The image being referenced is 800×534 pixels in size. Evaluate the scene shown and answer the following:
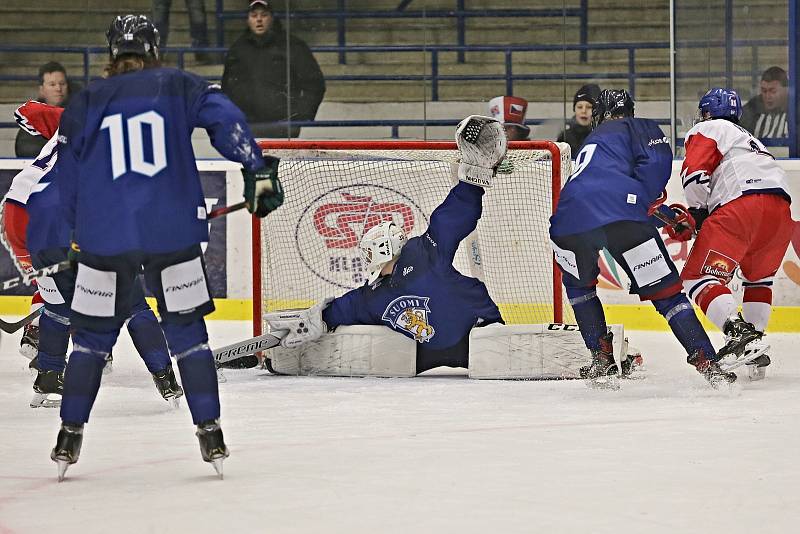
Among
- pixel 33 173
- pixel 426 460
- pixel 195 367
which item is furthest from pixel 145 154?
pixel 33 173

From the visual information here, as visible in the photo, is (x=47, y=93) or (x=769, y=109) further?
(x=47, y=93)

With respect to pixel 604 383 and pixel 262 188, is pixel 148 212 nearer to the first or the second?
pixel 262 188

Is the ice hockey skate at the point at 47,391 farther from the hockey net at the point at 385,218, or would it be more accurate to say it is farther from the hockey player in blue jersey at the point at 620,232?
the hockey player in blue jersey at the point at 620,232

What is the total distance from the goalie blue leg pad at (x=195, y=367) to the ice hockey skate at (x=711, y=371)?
203 cm

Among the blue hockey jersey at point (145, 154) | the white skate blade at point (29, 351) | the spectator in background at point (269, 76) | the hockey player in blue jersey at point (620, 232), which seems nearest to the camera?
the blue hockey jersey at point (145, 154)

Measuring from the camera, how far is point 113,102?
3.27 metres

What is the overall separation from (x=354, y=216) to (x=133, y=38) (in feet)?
10.5

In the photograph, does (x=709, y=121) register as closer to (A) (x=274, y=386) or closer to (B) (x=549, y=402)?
(B) (x=549, y=402)

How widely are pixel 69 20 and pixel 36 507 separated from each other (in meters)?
5.50

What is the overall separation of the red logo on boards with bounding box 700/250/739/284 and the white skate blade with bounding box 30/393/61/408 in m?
2.40

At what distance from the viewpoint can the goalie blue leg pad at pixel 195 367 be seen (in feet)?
10.7

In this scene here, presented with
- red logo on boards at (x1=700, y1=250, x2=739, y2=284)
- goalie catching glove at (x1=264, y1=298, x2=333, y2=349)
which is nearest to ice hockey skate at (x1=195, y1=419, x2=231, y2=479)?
goalie catching glove at (x1=264, y1=298, x2=333, y2=349)

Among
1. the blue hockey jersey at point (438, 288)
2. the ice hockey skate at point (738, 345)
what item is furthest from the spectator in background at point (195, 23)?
the ice hockey skate at point (738, 345)

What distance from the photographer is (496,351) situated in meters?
5.25
